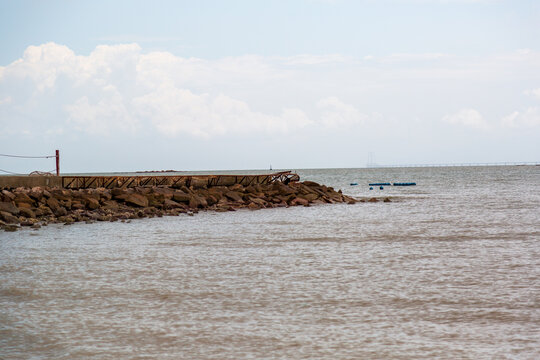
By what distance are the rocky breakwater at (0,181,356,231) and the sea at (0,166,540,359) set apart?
20.2 ft

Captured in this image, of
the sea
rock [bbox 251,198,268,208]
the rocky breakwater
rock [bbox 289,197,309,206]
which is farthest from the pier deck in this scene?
the sea

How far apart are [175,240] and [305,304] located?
9269mm

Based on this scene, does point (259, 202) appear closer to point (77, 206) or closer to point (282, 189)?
point (282, 189)

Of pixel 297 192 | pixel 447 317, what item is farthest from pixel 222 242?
pixel 297 192

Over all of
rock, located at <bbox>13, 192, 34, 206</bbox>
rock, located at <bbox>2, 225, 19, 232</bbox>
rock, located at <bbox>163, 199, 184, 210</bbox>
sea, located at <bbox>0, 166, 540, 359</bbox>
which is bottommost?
sea, located at <bbox>0, 166, 540, 359</bbox>

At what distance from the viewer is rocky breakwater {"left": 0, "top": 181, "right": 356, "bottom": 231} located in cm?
2384

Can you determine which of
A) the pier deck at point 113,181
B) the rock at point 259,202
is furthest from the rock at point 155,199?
the rock at point 259,202

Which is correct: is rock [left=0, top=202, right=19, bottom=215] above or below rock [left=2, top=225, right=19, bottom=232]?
above

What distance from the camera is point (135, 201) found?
28.1m

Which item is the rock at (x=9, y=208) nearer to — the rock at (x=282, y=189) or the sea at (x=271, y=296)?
the sea at (x=271, y=296)

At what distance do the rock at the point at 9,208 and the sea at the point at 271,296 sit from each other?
6.05 metres

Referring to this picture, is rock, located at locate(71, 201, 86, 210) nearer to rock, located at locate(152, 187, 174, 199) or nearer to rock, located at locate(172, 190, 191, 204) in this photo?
rock, located at locate(152, 187, 174, 199)

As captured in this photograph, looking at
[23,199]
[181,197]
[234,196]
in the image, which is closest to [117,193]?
[181,197]

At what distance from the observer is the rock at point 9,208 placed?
2347 centimetres
